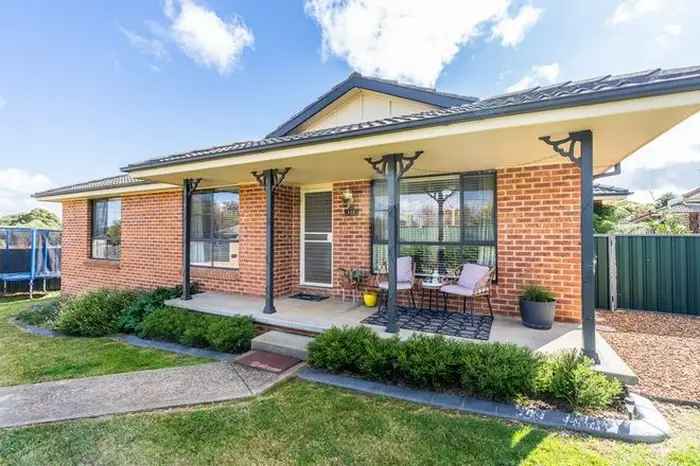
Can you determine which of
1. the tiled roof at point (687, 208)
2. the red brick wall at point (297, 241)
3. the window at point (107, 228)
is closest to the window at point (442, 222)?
the red brick wall at point (297, 241)

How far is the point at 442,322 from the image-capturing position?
5.25 m

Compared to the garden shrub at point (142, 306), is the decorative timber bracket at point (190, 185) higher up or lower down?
higher up

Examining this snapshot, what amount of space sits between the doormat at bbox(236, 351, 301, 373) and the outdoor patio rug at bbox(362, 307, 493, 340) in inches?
53.5

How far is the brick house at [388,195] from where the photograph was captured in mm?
3562

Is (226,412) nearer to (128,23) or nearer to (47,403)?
(47,403)

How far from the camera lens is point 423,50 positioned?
8.82m

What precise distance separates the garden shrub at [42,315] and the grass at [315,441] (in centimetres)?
544

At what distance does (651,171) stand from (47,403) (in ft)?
328

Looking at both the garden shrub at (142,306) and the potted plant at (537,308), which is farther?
the garden shrub at (142,306)

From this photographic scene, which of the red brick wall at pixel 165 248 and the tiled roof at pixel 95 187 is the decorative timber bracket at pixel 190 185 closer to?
the red brick wall at pixel 165 248

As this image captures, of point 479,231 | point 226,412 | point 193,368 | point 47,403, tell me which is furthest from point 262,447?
point 479,231

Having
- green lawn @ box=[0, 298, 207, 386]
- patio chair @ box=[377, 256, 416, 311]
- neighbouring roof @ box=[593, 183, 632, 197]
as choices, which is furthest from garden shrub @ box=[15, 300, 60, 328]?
neighbouring roof @ box=[593, 183, 632, 197]

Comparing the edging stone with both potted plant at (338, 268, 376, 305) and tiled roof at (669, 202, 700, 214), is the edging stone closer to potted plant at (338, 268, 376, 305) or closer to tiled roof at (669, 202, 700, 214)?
potted plant at (338, 268, 376, 305)

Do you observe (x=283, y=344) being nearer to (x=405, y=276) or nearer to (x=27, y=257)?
(x=405, y=276)
